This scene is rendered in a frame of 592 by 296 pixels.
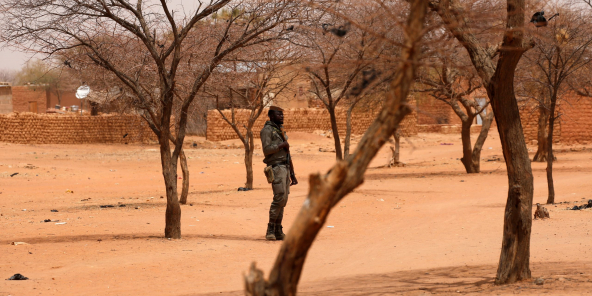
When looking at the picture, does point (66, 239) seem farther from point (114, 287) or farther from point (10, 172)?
point (10, 172)

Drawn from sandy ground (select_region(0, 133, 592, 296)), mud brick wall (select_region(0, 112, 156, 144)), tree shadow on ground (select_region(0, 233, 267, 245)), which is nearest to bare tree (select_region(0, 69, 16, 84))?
mud brick wall (select_region(0, 112, 156, 144))

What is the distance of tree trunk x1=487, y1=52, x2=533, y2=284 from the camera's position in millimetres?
5086

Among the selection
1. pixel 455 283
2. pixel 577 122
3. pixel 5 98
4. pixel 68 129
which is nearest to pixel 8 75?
Result: pixel 5 98

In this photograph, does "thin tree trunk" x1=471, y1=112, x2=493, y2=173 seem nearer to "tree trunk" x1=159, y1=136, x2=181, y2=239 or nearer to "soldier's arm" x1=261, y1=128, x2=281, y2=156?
"soldier's arm" x1=261, y1=128, x2=281, y2=156

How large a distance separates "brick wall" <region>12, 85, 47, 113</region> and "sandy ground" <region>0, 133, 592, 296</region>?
93.7 feet

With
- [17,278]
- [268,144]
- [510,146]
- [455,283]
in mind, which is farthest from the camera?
[268,144]

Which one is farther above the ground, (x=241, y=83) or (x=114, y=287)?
(x=241, y=83)

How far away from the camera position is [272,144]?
25.8 ft

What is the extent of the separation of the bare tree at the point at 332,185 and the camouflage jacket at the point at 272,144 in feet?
15.9

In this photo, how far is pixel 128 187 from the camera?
17.2 m

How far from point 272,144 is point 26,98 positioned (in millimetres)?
43448

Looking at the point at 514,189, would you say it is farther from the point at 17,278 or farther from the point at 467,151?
the point at 467,151

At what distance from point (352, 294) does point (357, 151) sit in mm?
2396

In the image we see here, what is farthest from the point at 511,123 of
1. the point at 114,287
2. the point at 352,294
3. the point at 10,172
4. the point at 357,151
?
the point at 10,172
